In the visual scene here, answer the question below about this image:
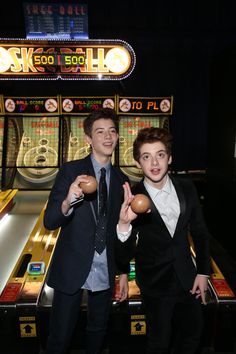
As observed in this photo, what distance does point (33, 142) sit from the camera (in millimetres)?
6426

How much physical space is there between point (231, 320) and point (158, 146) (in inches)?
70.0

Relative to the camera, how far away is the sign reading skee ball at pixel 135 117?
616cm

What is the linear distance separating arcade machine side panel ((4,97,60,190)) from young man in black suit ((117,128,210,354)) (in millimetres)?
4316

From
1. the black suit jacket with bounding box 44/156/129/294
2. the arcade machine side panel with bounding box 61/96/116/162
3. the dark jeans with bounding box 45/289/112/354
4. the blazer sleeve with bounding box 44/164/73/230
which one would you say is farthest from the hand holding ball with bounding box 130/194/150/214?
the arcade machine side panel with bounding box 61/96/116/162

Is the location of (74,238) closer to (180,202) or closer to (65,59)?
(180,202)

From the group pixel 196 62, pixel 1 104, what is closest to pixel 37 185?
→ pixel 1 104

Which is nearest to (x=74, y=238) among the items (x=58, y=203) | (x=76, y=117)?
(x=58, y=203)

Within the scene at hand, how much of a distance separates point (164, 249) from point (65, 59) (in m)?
5.29

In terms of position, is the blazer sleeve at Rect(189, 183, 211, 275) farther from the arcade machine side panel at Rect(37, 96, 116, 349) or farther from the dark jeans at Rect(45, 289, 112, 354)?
the arcade machine side panel at Rect(37, 96, 116, 349)

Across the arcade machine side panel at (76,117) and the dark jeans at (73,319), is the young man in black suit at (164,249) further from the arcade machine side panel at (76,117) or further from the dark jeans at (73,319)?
the arcade machine side panel at (76,117)

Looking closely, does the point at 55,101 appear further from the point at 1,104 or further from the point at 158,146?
the point at 158,146

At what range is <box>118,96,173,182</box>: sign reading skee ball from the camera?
6164 millimetres

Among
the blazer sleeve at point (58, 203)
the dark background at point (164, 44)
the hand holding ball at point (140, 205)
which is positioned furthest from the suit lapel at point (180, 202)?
the dark background at point (164, 44)

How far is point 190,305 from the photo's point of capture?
7.08 ft
